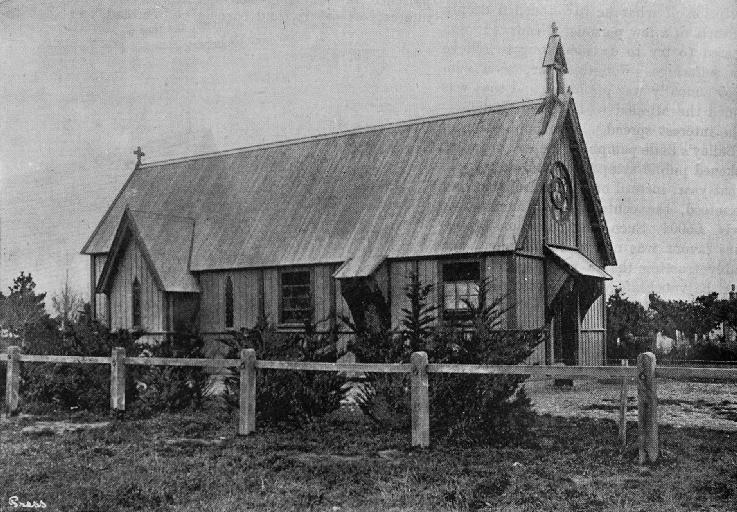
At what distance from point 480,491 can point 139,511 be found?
131 inches

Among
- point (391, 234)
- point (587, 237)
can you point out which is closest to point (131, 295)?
point (391, 234)

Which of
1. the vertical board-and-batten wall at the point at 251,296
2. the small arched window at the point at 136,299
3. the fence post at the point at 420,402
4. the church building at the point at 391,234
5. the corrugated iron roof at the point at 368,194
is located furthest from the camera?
the small arched window at the point at 136,299

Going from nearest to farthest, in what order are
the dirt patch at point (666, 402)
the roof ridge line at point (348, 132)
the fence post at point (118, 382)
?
the dirt patch at point (666, 402) → the fence post at point (118, 382) → the roof ridge line at point (348, 132)

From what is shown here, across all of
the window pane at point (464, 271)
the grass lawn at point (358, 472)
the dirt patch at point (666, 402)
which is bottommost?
the dirt patch at point (666, 402)

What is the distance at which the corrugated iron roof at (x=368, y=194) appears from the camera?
21.0 m

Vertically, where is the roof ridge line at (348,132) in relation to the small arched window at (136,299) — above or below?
above

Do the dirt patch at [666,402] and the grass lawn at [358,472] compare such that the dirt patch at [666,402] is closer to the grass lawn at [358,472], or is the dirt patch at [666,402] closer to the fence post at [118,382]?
the grass lawn at [358,472]

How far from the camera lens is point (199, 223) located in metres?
27.4

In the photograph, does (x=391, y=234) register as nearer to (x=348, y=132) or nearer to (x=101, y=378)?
(x=348, y=132)

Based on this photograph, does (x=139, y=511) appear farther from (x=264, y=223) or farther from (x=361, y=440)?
(x=264, y=223)

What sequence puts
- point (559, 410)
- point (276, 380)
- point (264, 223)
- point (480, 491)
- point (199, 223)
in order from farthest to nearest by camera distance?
point (199, 223) < point (264, 223) < point (559, 410) < point (276, 380) < point (480, 491)

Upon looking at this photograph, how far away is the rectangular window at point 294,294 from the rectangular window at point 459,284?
4.77 m

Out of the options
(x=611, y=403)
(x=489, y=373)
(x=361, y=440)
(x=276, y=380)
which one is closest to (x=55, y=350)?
(x=276, y=380)

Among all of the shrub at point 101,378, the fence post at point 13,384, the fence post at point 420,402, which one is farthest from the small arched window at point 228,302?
the fence post at point 420,402
